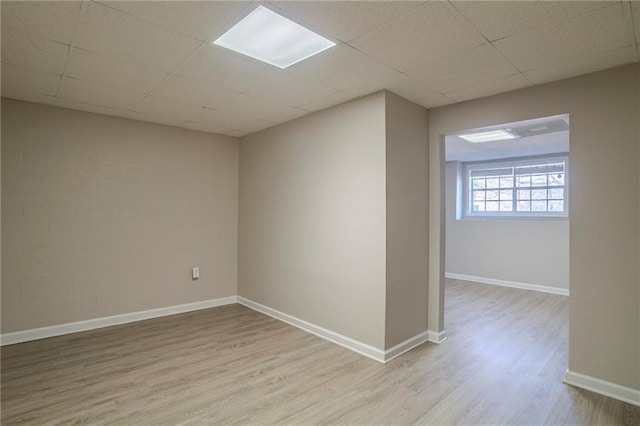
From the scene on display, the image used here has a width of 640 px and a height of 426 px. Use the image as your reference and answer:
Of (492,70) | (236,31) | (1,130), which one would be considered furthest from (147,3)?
(1,130)

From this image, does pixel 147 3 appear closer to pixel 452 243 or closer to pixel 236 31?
pixel 236 31

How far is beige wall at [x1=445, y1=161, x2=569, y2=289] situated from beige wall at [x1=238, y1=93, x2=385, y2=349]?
4.28 metres

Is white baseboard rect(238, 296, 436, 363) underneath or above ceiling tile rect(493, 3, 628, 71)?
underneath

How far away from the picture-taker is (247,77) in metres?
2.81

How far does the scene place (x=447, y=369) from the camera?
2.91 metres

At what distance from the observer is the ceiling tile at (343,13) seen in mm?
1790

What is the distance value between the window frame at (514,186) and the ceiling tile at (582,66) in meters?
3.87

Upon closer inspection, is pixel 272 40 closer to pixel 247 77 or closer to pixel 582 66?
pixel 247 77

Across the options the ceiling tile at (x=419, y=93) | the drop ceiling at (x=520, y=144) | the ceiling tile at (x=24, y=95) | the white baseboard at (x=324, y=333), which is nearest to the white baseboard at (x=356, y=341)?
the white baseboard at (x=324, y=333)

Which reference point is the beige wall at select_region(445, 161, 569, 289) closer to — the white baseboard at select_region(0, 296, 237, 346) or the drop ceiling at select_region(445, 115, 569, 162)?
the drop ceiling at select_region(445, 115, 569, 162)

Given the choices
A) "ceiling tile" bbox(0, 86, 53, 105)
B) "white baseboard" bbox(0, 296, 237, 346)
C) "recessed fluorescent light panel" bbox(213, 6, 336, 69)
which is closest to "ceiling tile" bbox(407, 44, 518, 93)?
"recessed fluorescent light panel" bbox(213, 6, 336, 69)

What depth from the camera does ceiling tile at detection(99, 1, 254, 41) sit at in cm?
180

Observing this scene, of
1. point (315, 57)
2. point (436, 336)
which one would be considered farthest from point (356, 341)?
point (315, 57)

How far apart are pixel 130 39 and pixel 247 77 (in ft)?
2.90
